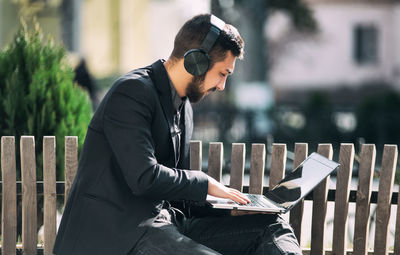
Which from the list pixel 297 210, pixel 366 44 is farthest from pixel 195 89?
pixel 366 44

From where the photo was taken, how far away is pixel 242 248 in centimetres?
326

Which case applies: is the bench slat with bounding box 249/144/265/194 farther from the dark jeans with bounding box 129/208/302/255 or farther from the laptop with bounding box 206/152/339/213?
the dark jeans with bounding box 129/208/302/255

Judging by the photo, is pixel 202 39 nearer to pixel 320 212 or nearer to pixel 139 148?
pixel 139 148

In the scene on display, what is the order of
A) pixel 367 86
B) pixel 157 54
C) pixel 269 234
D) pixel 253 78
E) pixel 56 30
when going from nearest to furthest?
pixel 269 234 → pixel 253 78 → pixel 56 30 → pixel 157 54 → pixel 367 86

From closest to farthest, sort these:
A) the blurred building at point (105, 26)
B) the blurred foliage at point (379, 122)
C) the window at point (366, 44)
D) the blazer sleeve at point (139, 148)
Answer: the blazer sleeve at point (139, 148) < the blurred foliage at point (379, 122) < the blurred building at point (105, 26) < the window at point (366, 44)

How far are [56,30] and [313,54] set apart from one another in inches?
587

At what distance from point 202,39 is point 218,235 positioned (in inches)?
37.0

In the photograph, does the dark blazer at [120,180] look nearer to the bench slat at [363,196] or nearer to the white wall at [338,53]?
the bench slat at [363,196]

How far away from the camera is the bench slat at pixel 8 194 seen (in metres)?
3.83

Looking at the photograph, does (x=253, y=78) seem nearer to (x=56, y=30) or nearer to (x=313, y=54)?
(x=56, y=30)

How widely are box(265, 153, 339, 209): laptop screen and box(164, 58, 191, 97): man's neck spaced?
2.27 feet

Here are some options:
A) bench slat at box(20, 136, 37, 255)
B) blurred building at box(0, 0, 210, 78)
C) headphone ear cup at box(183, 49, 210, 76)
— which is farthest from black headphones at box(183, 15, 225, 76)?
blurred building at box(0, 0, 210, 78)

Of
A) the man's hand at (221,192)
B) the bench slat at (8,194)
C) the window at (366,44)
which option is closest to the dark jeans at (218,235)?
the man's hand at (221,192)

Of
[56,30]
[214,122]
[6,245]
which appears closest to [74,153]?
[6,245]
